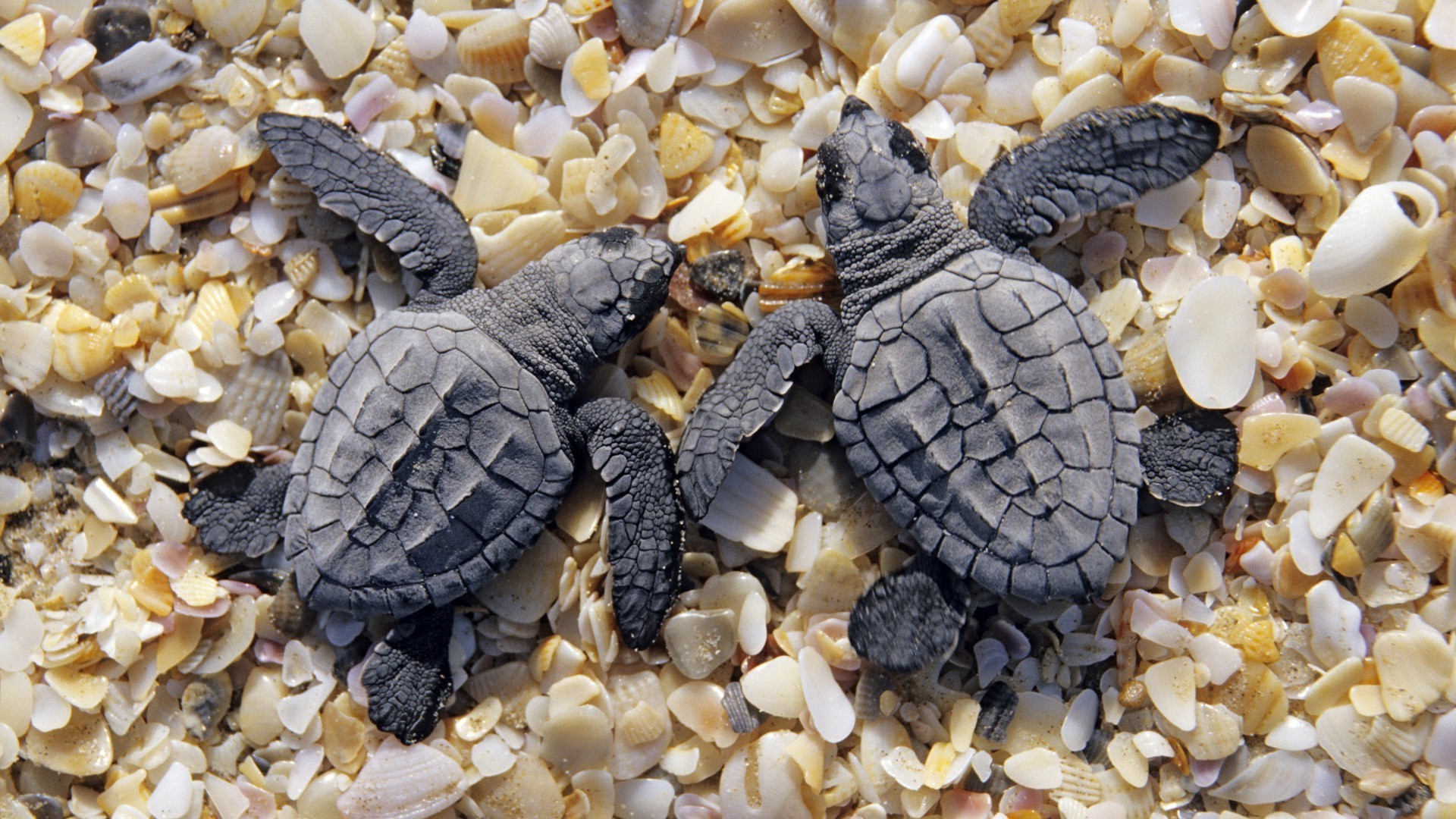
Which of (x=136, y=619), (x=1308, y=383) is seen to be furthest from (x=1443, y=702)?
(x=136, y=619)

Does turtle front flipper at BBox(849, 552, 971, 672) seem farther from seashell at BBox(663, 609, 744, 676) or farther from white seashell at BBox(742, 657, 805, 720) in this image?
seashell at BBox(663, 609, 744, 676)

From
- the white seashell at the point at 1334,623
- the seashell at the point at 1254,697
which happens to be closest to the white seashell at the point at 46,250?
the seashell at the point at 1254,697

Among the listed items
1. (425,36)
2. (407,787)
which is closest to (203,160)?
(425,36)

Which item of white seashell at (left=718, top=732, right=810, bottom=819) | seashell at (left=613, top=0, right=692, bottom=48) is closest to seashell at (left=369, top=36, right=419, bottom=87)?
seashell at (left=613, top=0, right=692, bottom=48)

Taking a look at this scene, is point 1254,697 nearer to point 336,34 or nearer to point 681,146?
point 681,146

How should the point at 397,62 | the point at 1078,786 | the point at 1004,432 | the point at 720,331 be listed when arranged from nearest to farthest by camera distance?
the point at 1004,432, the point at 1078,786, the point at 720,331, the point at 397,62

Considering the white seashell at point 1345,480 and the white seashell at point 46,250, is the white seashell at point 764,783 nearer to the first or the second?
the white seashell at point 1345,480
